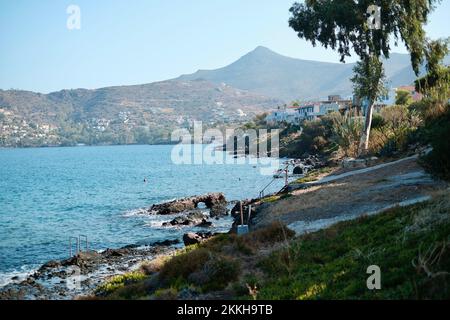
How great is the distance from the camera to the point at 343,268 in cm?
1206

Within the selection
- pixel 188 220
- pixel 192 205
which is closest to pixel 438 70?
pixel 188 220

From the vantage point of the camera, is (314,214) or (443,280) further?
(314,214)

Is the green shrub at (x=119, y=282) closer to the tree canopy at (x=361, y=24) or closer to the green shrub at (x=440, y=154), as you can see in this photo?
the green shrub at (x=440, y=154)

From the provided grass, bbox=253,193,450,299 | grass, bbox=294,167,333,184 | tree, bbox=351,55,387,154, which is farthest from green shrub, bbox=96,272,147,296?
tree, bbox=351,55,387,154

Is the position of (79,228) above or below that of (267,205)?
below

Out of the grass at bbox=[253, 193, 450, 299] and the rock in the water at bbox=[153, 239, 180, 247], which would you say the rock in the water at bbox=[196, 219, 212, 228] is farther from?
the grass at bbox=[253, 193, 450, 299]

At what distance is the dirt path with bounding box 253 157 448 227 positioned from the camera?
20641 millimetres

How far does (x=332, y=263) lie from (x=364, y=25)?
28662mm

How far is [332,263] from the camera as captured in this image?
12.8m

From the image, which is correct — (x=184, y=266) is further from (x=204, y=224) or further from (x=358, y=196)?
(x=204, y=224)
